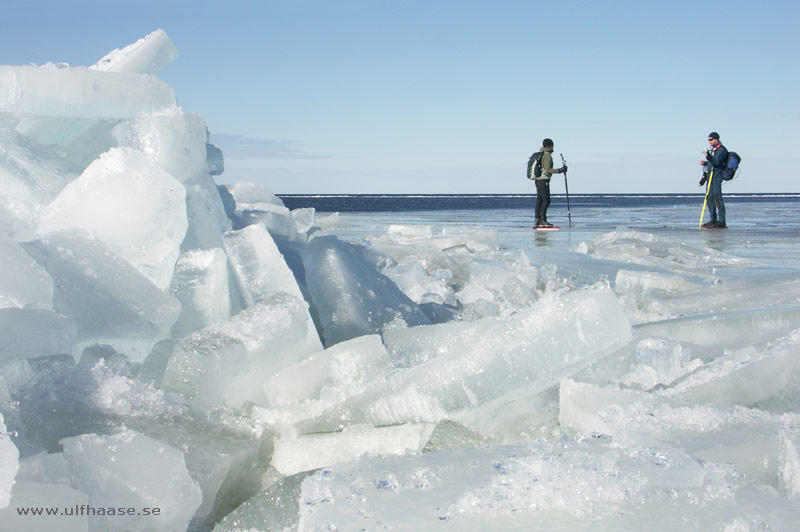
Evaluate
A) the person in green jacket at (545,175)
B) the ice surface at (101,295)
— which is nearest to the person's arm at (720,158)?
the person in green jacket at (545,175)

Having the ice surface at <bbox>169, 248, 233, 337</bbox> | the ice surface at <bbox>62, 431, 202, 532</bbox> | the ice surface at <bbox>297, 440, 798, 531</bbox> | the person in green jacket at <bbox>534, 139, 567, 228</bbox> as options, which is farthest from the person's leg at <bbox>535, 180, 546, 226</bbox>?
the ice surface at <bbox>62, 431, 202, 532</bbox>


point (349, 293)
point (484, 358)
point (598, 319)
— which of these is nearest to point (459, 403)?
point (484, 358)

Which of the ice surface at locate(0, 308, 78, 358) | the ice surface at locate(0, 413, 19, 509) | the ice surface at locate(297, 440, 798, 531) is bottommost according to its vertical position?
the ice surface at locate(297, 440, 798, 531)

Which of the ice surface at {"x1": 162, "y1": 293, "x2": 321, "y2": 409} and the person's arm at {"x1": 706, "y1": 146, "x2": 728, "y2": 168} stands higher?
the person's arm at {"x1": 706, "y1": 146, "x2": 728, "y2": 168}

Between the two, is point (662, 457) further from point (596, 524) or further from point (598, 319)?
point (598, 319)

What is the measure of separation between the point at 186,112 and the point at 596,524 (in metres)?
2.21

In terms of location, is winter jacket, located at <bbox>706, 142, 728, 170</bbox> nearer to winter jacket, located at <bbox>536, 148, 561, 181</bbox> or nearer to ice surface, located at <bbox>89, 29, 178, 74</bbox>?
winter jacket, located at <bbox>536, 148, 561, 181</bbox>

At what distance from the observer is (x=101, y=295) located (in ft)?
6.12

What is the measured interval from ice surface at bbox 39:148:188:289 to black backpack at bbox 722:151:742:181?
34.2 ft

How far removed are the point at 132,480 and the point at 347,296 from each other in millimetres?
1392

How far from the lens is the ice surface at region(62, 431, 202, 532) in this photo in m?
1.15

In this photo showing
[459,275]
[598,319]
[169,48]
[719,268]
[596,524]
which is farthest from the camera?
[719,268]

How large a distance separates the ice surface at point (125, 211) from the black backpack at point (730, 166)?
34.2 ft

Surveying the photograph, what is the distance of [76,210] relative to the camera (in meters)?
2.06
